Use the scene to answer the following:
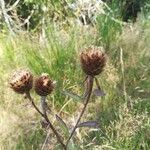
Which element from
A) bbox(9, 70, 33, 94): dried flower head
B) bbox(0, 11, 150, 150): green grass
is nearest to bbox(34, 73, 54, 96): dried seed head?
bbox(9, 70, 33, 94): dried flower head

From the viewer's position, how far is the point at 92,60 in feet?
4.76

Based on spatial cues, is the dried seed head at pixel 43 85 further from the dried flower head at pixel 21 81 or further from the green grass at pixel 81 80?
the green grass at pixel 81 80

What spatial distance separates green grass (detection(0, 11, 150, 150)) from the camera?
2.40 metres

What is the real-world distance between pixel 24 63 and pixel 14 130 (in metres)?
0.53

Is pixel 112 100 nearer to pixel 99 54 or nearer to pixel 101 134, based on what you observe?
pixel 101 134

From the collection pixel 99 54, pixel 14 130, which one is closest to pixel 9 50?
pixel 14 130

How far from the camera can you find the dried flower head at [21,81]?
4.80 ft

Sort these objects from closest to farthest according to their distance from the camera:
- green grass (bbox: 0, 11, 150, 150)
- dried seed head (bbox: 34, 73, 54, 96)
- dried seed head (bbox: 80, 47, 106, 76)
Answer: dried seed head (bbox: 80, 47, 106, 76) < dried seed head (bbox: 34, 73, 54, 96) < green grass (bbox: 0, 11, 150, 150)

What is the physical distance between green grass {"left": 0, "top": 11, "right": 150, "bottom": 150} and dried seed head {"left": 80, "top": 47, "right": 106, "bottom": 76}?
0.84 meters

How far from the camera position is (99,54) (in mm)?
1455

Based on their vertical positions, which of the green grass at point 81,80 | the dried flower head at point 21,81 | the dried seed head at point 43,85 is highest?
the dried flower head at point 21,81

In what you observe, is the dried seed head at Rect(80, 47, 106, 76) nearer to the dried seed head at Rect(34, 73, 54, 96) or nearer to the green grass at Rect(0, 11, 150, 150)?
the dried seed head at Rect(34, 73, 54, 96)

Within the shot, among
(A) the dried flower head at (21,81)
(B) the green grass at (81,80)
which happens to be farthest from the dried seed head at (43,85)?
(B) the green grass at (81,80)

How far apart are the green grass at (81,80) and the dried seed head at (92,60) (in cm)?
84
